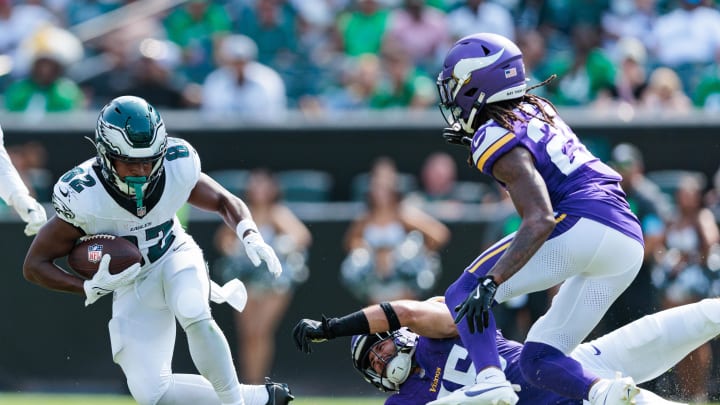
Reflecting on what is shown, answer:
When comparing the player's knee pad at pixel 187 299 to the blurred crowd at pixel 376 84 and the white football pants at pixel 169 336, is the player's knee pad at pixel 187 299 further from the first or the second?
the blurred crowd at pixel 376 84

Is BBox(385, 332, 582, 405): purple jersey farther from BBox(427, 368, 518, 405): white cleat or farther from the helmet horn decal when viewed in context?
the helmet horn decal

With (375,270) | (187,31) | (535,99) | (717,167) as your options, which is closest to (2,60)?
(187,31)

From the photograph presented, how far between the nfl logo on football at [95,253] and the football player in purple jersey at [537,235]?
5.08 ft

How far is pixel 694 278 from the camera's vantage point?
838 cm

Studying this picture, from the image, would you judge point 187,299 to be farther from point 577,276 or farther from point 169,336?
point 577,276

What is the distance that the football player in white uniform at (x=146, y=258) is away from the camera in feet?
18.5

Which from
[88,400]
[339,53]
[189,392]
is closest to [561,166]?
[189,392]

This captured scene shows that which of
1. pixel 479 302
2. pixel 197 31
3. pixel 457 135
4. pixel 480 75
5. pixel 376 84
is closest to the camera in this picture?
pixel 479 302

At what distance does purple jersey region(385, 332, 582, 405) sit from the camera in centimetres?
569

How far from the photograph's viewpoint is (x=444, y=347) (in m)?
5.77

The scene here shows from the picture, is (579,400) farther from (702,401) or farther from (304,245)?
(304,245)

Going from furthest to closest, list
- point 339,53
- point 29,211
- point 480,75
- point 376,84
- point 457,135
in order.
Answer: point 339,53 → point 376,84 → point 29,211 → point 457,135 → point 480,75

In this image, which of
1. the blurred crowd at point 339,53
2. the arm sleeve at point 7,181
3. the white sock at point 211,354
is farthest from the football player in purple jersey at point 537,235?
the blurred crowd at point 339,53

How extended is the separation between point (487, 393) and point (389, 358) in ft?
2.49
